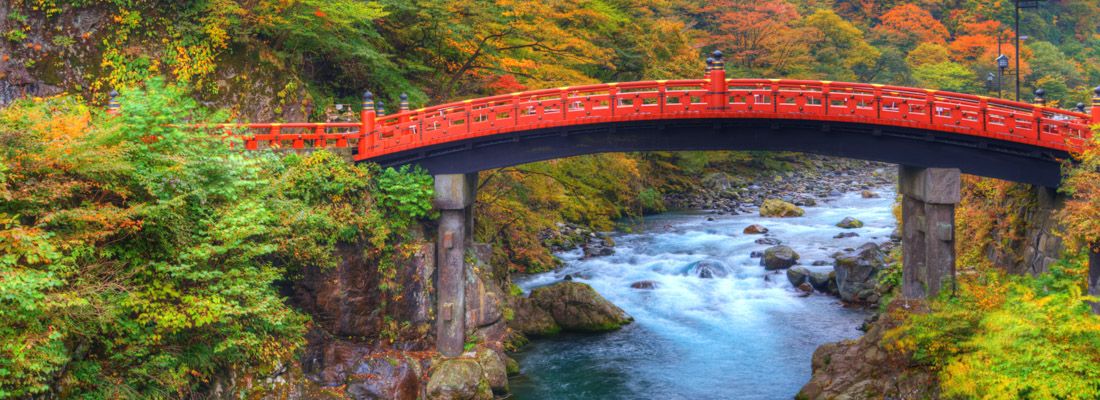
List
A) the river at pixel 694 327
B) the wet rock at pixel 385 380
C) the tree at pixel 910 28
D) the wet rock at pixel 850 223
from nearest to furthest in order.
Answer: the wet rock at pixel 385 380 → the river at pixel 694 327 → the wet rock at pixel 850 223 → the tree at pixel 910 28

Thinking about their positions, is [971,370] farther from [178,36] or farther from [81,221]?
[178,36]

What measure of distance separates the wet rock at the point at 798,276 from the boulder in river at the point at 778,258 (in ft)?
3.49

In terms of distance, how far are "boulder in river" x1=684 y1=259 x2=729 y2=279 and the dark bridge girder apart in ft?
33.1

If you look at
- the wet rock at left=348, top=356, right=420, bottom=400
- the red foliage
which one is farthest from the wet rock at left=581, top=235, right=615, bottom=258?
the wet rock at left=348, top=356, right=420, bottom=400

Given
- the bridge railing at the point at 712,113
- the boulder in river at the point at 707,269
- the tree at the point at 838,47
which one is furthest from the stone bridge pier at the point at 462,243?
the tree at the point at 838,47

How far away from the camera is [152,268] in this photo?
15.5 m

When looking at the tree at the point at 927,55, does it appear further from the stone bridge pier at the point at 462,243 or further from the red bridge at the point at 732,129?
the stone bridge pier at the point at 462,243

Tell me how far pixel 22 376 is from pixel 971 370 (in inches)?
640

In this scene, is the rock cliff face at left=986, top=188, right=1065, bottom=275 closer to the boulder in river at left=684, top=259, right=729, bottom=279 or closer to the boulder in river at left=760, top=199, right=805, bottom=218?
the boulder in river at left=684, top=259, right=729, bottom=279

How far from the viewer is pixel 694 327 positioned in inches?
1045

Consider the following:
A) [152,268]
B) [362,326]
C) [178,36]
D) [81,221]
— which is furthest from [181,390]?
[178,36]

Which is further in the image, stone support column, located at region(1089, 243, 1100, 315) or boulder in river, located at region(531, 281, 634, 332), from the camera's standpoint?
boulder in river, located at region(531, 281, 634, 332)

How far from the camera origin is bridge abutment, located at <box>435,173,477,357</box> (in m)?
21.7

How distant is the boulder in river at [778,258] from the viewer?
31.8m
